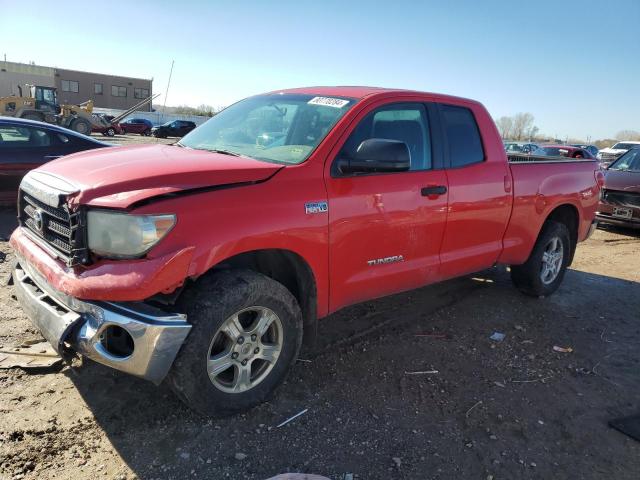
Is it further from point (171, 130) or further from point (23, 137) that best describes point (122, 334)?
point (171, 130)

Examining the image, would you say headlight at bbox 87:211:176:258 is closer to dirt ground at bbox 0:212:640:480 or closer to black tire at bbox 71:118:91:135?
dirt ground at bbox 0:212:640:480

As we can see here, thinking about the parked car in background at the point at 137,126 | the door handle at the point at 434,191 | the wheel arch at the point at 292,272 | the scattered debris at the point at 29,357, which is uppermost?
the parked car in background at the point at 137,126

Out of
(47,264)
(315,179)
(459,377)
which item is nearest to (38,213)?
(47,264)

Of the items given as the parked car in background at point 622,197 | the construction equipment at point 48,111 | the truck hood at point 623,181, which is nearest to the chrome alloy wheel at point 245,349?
the parked car in background at point 622,197

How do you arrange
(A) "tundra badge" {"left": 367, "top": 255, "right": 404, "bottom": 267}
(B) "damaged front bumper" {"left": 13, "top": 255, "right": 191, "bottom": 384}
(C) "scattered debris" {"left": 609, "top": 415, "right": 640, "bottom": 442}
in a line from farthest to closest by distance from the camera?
(A) "tundra badge" {"left": 367, "top": 255, "right": 404, "bottom": 267} < (C) "scattered debris" {"left": 609, "top": 415, "right": 640, "bottom": 442} < (B) "damaged front bumper" {"left": 13, "top": 255, "right": 191, "bottom": 384}

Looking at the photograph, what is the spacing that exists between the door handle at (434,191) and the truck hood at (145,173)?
4.07 feet

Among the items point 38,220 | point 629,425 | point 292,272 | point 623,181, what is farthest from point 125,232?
point 623,181

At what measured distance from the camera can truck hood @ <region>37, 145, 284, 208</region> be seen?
8.50 ft

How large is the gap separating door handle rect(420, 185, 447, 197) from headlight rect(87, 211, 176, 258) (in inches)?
76.7

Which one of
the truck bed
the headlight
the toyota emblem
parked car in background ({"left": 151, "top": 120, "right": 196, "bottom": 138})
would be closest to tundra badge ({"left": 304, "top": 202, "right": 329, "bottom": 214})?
the headlight

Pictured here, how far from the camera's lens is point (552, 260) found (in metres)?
5.51

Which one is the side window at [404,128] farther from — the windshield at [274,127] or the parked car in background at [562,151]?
the parked car in background at [562,151]

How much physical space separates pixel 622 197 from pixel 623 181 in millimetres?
314

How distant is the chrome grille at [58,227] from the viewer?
8.51ft
